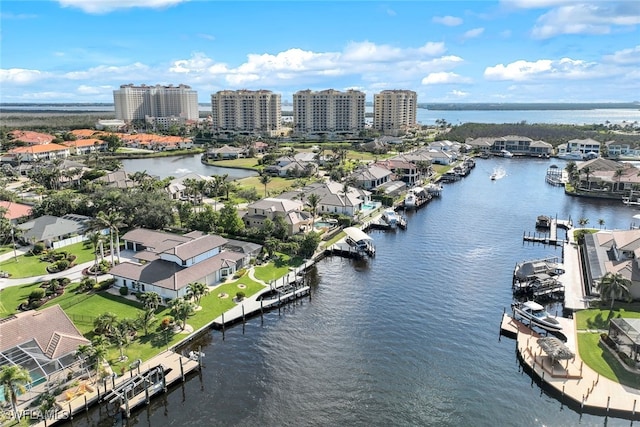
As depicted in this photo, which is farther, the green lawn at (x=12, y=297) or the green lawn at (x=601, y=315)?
the green lawn at (x=12, y=297)

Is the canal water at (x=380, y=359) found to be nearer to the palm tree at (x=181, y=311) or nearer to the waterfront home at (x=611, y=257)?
the palm tree at (x=181, y=311)

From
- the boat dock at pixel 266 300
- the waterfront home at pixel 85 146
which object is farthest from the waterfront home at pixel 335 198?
the waterfront home at pixel 85 146

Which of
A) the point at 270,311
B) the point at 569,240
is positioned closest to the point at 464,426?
the point at 270,311

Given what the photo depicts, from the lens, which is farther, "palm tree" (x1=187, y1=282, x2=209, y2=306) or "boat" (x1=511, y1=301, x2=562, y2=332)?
"palm tree" (x1=187, y1=282, x2=209, y2=306)

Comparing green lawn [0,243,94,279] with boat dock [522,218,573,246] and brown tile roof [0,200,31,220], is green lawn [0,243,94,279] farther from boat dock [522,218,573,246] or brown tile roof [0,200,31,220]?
boat dock [522,218,573,246]

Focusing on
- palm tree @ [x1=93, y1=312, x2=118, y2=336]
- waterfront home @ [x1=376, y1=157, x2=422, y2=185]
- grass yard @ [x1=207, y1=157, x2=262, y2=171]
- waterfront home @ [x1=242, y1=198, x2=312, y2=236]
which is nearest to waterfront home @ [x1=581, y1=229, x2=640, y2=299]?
waterfront home @ [x1=242, y1=198, x2=312, y2=236]

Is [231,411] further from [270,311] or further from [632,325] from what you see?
[632,325]
